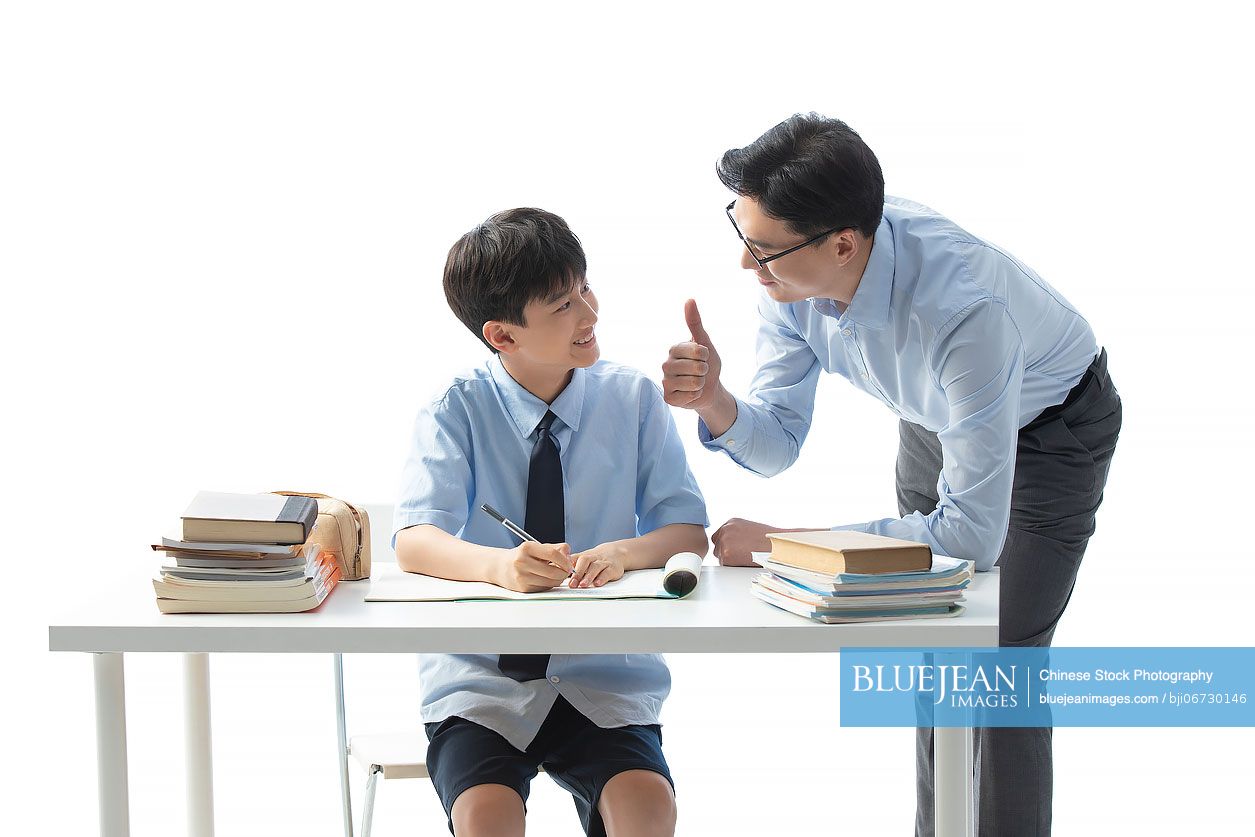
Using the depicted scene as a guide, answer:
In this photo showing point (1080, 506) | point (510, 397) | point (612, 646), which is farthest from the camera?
point (1080, 506)

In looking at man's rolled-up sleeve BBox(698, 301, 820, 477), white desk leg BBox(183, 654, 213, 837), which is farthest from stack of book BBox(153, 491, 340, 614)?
man's rolled-up sleeve BBox(698, 301, 820, 477)

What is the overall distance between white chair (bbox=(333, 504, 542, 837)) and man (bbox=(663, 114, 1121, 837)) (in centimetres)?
61

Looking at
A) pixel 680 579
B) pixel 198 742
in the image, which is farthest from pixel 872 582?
pixel 198 742

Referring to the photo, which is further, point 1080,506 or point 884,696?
point 1080,506

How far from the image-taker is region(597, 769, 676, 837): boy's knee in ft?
6.13

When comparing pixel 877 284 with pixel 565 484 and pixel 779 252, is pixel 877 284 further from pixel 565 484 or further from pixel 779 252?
pixel 565 484

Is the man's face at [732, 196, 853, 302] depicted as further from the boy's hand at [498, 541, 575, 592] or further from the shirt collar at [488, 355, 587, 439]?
the boy's hand at [498, 541, 575, 592]

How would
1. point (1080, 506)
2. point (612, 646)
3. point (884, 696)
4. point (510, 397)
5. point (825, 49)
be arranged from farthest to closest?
point (825, 49)
point (1080, 506)
point (510, 397)
point (884, 696)
point (612, 646)

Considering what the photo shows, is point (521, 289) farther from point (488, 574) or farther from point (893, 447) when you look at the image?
point (893, 447)

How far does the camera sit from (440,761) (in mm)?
1949

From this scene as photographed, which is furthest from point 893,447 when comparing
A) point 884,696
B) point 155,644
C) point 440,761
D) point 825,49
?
point 155,644

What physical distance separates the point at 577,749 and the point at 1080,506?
0.95 meters

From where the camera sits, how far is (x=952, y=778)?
1715mm

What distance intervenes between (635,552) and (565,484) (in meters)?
0.18
